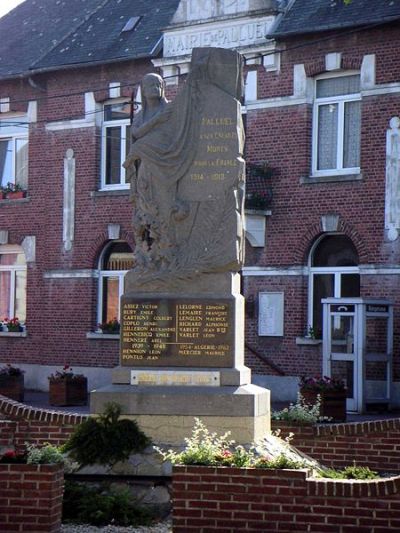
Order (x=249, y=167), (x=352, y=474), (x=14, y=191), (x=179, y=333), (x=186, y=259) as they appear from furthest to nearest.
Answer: (x=14, y=191)
(x=249, y=167)
(x=186, y=259)
(x=179, y=333)
(x=352, y=474)

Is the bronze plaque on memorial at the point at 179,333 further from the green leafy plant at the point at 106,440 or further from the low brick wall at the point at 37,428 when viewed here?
the low brick wall at the point at 37,428

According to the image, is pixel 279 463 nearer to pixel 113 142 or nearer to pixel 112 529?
pixel 112 529

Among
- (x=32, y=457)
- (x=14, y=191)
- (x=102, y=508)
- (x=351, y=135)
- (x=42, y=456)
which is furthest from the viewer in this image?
(x=14, y=191)

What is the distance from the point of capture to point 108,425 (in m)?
13.1

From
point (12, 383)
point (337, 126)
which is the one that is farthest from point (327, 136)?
point (12, 383)

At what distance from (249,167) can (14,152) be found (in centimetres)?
823

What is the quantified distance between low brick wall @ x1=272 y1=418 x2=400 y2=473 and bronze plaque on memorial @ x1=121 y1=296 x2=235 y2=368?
162 cm

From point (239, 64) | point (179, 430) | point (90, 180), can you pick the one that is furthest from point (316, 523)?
point (90, 180)

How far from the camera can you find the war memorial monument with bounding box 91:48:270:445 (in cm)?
Result: 1359

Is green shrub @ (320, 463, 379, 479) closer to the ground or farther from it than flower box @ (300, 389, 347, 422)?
farther from it

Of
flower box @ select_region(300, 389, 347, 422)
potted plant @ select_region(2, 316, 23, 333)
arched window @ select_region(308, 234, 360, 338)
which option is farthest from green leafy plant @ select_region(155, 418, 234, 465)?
potted plant @ select_region(2, 316, 23, 333)

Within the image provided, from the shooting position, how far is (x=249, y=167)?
27.8 metres

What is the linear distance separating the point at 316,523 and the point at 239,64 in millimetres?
5668

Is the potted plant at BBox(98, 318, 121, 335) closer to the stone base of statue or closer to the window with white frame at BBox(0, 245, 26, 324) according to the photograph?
the window with white frame at BBox(0, 245, 26, 324)
